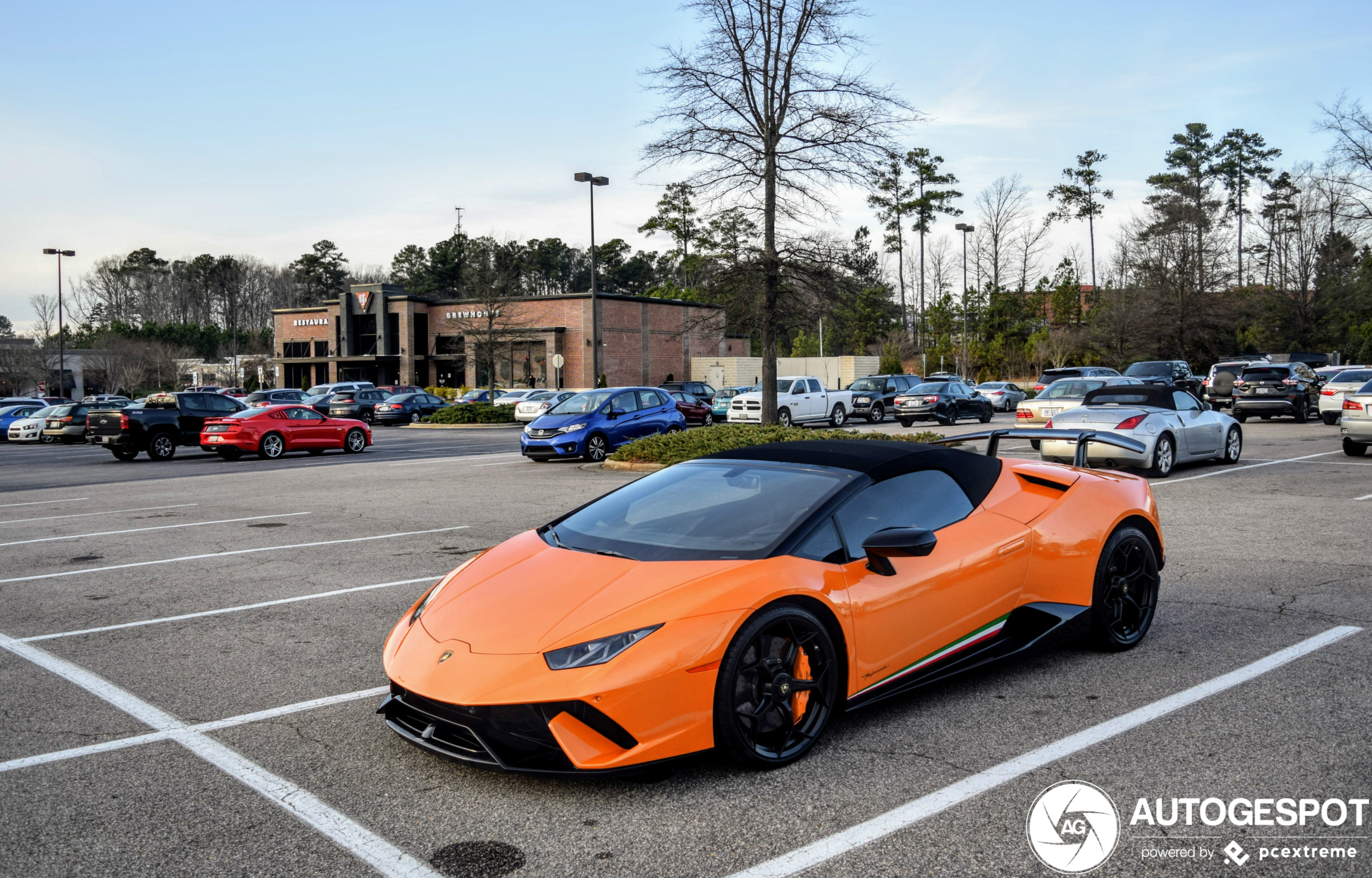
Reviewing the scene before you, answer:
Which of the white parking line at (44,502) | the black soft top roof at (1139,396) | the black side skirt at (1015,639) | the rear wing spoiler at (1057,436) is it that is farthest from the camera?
the black soft top roof at (1139,396)

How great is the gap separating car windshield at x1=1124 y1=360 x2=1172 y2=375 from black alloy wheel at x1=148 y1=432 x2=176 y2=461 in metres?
28.6

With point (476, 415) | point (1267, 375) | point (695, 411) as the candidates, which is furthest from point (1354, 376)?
point (476, 415)

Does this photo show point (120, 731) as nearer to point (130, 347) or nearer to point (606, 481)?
point (606, 481)

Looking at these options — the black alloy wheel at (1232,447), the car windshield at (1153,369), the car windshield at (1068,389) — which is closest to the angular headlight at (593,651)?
the black alloy wheel at (1232,447)

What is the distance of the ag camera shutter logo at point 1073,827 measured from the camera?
317 cm

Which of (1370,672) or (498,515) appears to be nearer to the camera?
(1370,672)

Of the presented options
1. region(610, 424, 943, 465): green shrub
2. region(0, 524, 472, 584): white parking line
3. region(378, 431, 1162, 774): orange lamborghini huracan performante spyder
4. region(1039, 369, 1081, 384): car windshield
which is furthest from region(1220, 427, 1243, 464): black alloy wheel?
region(1039, 369, 1081, 384): car windshield

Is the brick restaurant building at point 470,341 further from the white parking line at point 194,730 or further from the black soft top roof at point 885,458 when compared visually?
the white parking line at point 194,730

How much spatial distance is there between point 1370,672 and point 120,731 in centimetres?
609

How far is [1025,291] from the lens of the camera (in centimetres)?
7550

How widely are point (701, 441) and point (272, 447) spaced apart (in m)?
12.3

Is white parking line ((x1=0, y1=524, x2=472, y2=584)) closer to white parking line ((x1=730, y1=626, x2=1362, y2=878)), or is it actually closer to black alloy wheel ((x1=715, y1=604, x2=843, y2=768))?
black alloy wheel ((x1=715, y1=604, x2=843, y2=768))

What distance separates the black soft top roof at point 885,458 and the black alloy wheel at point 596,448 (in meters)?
15.1

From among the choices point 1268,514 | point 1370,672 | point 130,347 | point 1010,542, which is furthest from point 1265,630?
point 130,347
